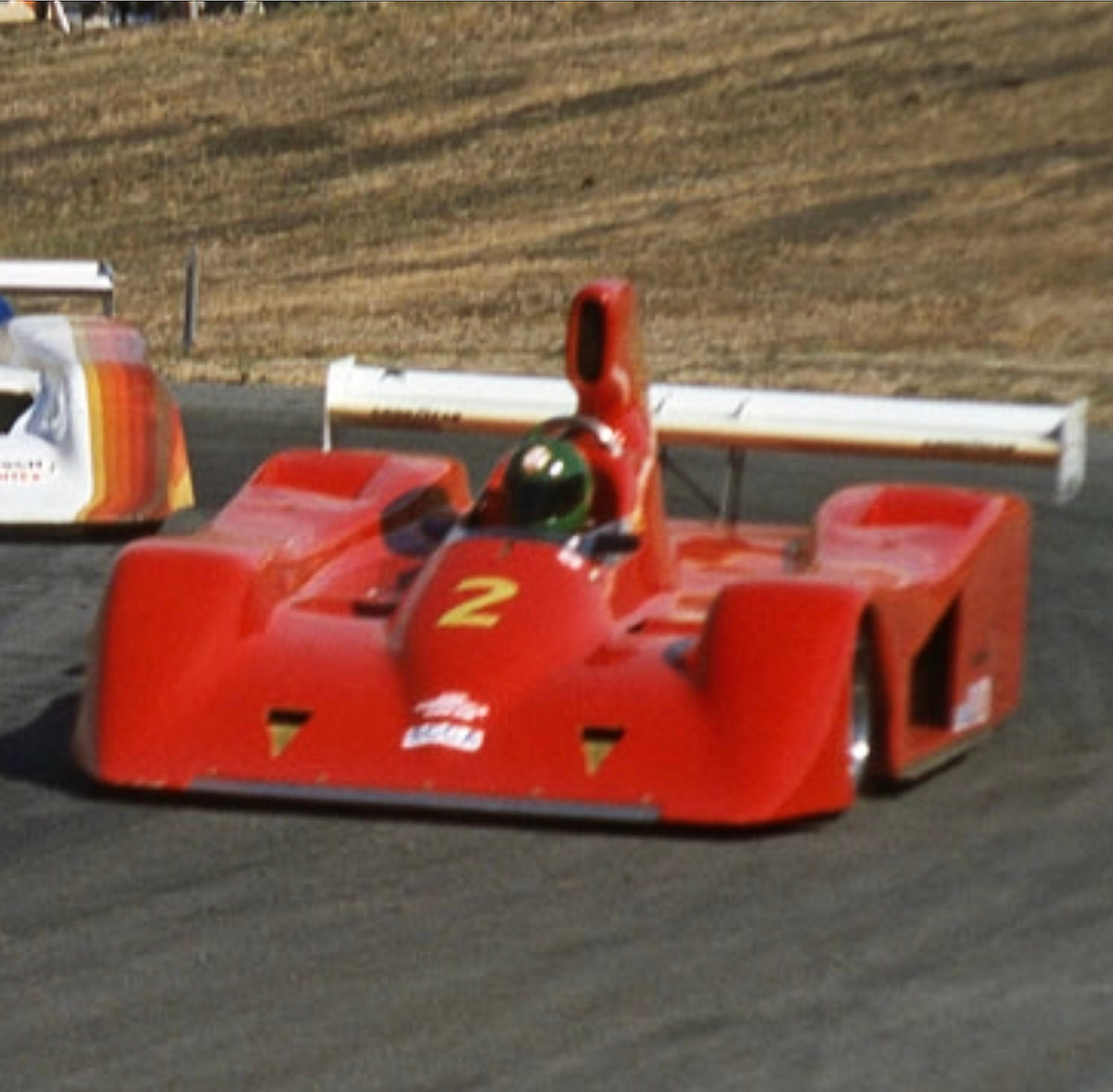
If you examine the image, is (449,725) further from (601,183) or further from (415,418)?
(601,183)

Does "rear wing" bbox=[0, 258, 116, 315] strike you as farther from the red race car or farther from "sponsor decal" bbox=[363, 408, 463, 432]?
the red race car

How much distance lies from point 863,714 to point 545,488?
4.07ft

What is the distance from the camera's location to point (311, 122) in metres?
36.7

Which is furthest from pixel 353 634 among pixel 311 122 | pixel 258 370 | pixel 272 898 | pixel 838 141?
pixel 311 122

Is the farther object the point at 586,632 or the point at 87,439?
the point at 87,439

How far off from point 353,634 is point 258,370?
41.3 ft

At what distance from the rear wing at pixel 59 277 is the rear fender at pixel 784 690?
7759mm

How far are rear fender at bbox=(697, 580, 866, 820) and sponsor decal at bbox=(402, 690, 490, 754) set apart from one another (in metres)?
0.64

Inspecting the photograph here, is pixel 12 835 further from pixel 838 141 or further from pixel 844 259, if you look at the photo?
pixel 838 141

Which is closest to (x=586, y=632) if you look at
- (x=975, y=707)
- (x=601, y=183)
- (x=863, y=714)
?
(x=863, y=714)

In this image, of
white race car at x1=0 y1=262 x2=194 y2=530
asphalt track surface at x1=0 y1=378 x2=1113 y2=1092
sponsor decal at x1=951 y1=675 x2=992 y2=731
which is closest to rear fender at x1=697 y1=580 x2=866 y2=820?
asphalt track surface at x1=0 y1=378 x2=1113 y2=1092

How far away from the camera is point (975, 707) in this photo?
11.1 m

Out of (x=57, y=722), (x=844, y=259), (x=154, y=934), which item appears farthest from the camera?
(x=844, y=259)

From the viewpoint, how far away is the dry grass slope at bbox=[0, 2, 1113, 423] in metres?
25.8
